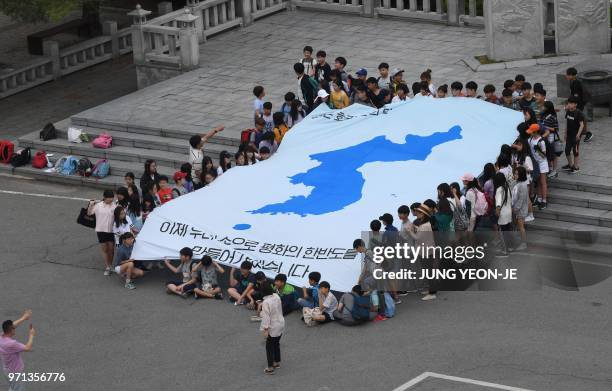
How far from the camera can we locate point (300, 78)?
3112 cm

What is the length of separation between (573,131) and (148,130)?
392 inches

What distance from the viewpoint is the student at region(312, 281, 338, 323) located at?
23867 mm

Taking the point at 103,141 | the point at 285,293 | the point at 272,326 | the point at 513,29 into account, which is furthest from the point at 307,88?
the point at 272,326

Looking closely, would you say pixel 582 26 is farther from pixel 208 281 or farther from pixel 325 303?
pixel 325 303

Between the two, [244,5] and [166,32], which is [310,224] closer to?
[166,32]

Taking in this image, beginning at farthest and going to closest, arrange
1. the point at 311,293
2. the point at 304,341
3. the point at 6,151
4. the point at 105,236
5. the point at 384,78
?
the point at 6,151 → the point at 384,78 → the point at 105,236 → the point at 311,293 → the point at 304,341

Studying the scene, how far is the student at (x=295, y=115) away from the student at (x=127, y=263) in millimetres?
5282

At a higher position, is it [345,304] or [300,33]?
[300,33]

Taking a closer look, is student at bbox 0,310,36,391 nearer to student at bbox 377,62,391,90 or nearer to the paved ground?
the paved ground

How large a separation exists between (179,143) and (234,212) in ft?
21.3

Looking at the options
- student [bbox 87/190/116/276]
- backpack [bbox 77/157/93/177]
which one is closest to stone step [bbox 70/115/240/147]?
backpack [bbox 77/157/93/177]

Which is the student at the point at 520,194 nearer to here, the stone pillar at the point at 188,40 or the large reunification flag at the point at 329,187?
the large reunification flag at the point at 329,187

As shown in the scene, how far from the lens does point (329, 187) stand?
2669 cm

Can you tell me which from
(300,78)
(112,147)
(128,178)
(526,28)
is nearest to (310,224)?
(128,178)
